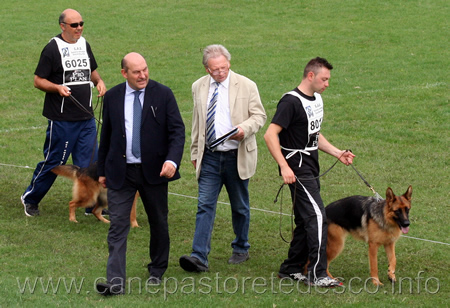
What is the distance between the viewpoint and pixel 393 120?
13.5m

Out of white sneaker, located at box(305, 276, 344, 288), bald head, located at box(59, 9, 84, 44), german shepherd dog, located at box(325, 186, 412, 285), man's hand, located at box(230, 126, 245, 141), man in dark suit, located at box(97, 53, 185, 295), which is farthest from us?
bald head, located at box(59, 9, 84, 44)

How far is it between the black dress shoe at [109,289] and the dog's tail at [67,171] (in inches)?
110

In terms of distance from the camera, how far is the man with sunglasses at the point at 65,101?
8.33 meters

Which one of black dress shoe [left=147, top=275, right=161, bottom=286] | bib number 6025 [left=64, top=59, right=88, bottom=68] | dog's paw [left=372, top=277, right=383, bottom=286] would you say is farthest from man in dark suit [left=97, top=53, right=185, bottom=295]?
bib number 6025 [left=64, top=59, right=88, bottom=68]

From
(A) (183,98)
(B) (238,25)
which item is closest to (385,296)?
(A) (183,98)

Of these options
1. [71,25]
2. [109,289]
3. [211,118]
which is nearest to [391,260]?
[211,118]

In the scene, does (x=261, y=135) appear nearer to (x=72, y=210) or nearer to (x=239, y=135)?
(x=72, y=210)

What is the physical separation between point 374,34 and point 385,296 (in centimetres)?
1627

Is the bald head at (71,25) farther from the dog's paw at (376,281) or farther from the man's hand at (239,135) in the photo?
the dog's paw at (376,281)

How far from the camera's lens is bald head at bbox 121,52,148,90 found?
601cm

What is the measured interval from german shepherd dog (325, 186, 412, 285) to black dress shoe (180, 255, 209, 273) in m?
1.22

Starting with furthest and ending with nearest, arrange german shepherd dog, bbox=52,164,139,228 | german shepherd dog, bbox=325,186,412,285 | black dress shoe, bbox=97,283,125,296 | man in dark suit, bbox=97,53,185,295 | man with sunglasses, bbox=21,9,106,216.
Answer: german shepherd dog, bbox=52,164,139,228
man with sunglasses, bbox=21,9,106,216
german shepherd dog, bbox=325,186,412,285
man in dark suit, bbox=97,53,185,295
black dress shoe, bbox=97,283,125,296

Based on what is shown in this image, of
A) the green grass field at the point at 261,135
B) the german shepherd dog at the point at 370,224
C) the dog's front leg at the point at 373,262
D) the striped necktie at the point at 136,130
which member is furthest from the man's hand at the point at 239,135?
the dog's front leg at the point at 373,262

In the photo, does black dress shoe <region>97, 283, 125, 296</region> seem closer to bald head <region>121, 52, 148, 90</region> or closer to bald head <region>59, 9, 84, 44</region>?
bald head <region>121, 52, 148, 90</region>
